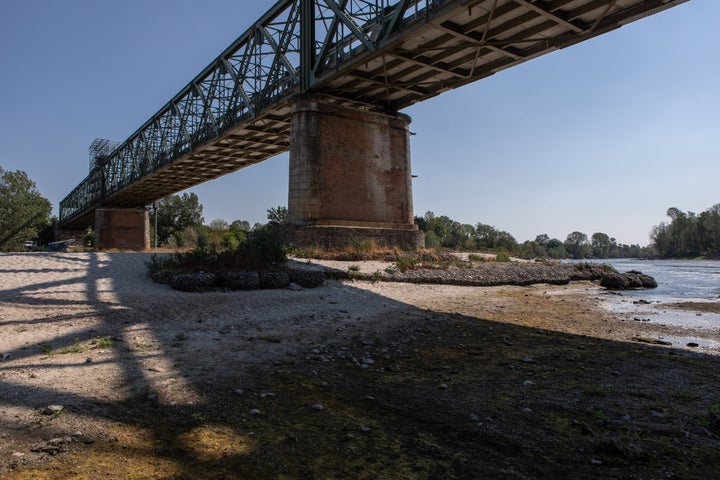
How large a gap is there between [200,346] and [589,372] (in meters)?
4.82

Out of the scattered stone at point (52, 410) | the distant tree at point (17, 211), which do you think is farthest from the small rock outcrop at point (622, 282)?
the distant tree at point (17, 211)

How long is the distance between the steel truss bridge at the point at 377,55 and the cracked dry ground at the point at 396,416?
10.9 meters

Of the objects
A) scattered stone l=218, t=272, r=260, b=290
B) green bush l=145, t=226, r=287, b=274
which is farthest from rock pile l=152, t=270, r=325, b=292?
green bush l=145, t=226, r=287, b=274

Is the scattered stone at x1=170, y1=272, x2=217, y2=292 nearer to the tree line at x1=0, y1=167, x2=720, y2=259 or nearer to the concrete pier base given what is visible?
the tree line at x1=0, y1=167, x2=720, y2=259

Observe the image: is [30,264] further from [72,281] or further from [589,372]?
[589,372]

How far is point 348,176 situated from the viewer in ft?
63.4

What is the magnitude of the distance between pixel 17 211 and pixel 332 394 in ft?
230

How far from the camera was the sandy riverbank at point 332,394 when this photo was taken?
2754 mm

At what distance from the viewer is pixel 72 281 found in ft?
33.4

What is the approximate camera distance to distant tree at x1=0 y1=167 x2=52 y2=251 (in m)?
55.6

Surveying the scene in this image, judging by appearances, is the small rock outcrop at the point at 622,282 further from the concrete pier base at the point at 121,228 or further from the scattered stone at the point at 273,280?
the concrete pier base at the point at 121,228

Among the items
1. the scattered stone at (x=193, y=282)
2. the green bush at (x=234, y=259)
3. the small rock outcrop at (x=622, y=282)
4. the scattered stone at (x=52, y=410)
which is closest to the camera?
the scattered stone at (x=52, y=410)

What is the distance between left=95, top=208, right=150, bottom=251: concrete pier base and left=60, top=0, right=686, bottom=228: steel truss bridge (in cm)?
2345

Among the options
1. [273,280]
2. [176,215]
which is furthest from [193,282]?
[176,215]
